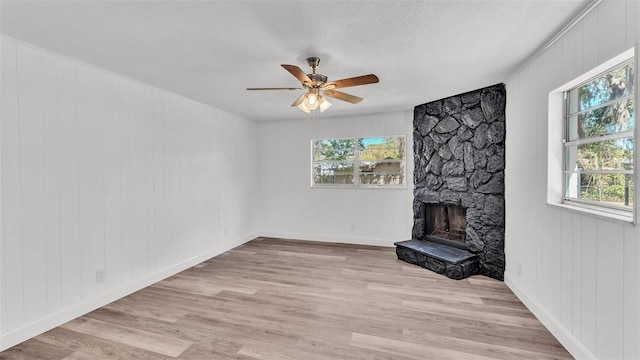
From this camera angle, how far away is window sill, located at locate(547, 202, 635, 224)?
5.32ft

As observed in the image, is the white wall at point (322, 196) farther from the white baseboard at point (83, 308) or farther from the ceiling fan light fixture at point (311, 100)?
the ceiling fan light fixture at point (311, 100)

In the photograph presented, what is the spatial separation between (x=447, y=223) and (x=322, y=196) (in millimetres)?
2283

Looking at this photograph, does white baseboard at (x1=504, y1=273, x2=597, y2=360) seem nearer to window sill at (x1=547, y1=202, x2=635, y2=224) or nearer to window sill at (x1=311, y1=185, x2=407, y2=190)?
window sill at (x1=547, y1=202, x2=635, y2=224)

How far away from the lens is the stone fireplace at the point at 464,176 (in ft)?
11.7

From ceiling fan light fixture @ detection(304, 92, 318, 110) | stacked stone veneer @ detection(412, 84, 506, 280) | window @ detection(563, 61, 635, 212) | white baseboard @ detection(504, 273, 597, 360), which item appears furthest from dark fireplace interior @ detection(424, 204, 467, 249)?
ceiling fan light fixture @ detection(304, 92, 318, 110)

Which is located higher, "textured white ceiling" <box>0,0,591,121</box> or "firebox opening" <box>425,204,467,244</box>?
"textured white ceiling" <box>0,0,591,121</box>

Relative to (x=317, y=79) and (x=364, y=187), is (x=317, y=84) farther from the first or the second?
(x=364, y=187)

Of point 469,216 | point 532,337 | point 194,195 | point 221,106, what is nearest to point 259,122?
point 221,106

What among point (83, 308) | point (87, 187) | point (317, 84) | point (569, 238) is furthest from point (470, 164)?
point (83, 308)

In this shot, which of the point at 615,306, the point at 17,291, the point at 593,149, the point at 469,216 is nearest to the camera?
the point at 615,306

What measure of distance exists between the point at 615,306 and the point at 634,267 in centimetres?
32

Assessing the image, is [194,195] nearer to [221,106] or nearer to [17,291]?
[221,106]

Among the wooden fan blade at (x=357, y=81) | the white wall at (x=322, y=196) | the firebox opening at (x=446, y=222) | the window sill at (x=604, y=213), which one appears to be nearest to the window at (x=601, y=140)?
the window sill at (x=604, y=213)

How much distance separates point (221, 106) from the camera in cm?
453
